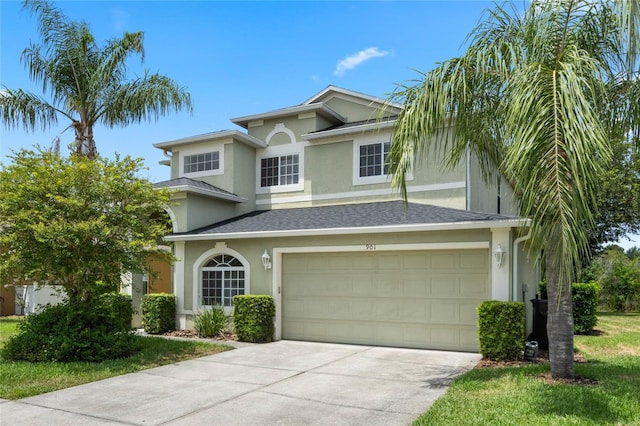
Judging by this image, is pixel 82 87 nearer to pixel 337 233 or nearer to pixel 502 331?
pixel 337 233

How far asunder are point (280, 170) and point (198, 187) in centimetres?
295

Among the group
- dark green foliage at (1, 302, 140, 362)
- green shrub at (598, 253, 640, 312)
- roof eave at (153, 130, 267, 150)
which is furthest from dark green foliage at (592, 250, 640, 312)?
dark green foliage at (1, 302, 140, 362)

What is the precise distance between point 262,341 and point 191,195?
4960 millimetres

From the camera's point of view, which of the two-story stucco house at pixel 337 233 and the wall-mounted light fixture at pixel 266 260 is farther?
the wall-mounted light fixture at pixel 266 260

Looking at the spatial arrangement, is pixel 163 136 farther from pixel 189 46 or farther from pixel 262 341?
pixel 262 341

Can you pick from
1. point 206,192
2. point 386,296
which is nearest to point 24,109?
point 206,192

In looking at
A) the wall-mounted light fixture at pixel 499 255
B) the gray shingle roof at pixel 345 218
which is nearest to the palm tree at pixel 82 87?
the gray shingle roof at pixel 345 218

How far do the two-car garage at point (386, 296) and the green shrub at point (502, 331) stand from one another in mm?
931

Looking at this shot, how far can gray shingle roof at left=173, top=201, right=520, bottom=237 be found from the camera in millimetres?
11522

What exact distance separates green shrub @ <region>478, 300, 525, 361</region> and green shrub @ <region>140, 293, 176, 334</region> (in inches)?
340

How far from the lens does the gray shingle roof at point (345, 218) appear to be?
11522 millimetres

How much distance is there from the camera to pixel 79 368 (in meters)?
9.04

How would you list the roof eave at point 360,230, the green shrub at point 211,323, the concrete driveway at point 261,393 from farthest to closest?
1. the green shrub at point 211,323
2. the roof eave at point 360,230
3. the concrete driveway at point 261,393

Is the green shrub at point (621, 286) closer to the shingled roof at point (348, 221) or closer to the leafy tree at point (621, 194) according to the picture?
the leafy tree at point (621, 194)
